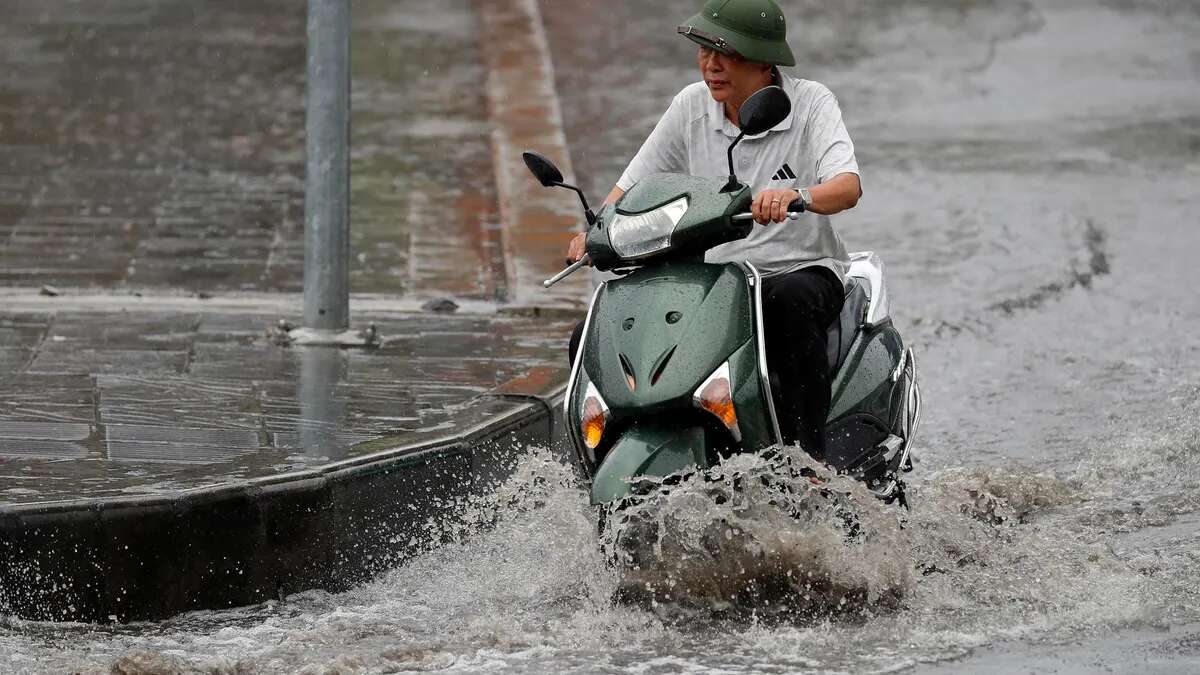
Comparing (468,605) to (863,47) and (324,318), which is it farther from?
(863,47)

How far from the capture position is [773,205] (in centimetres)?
539

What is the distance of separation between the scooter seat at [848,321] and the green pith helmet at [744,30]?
2.40 feet

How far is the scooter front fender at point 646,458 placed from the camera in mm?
5293

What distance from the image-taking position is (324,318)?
870 centimetres

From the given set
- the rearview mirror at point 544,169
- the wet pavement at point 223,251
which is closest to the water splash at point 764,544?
the rearview mirror at point 544,169

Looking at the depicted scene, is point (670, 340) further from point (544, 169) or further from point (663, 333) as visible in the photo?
point (544, 169)

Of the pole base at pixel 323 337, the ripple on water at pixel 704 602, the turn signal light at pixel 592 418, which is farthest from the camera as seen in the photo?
the pole base at pixel 323 337

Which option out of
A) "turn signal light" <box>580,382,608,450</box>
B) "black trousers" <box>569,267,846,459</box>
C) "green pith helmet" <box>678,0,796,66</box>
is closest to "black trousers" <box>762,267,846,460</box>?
"black trousers" <box>569,267,846,459</box>

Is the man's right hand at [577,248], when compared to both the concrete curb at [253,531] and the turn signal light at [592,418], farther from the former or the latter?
the concrete curb at [253,531]

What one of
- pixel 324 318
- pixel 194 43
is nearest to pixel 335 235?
pixel 324 318

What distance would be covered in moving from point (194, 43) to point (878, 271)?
396 inches

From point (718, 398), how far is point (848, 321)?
2.83 feet

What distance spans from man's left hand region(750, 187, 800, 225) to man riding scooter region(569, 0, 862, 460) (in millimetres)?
104

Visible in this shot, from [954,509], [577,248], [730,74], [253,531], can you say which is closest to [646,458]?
[577,248]
